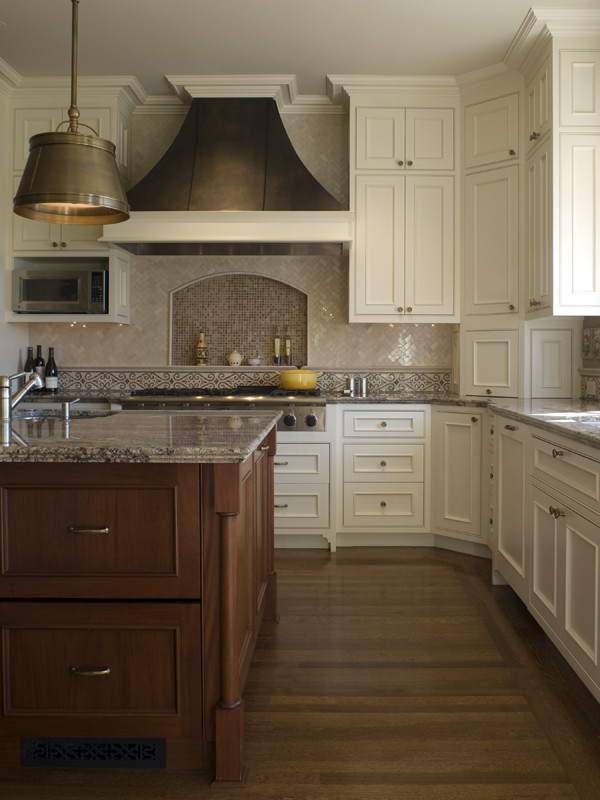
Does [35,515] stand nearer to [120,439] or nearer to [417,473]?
[120,439]

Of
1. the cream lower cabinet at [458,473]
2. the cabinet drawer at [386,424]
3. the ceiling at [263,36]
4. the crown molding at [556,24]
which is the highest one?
the ceiling at [263,36]

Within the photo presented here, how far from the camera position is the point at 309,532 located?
4094 mm

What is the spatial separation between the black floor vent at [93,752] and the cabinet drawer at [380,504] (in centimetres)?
243

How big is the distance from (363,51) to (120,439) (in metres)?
3.10

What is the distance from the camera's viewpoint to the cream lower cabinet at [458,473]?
3.89m

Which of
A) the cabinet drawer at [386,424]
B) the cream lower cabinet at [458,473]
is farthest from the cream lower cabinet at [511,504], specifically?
the cabinet drawer at [386,424]

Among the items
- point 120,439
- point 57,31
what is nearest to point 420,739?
point 120,439

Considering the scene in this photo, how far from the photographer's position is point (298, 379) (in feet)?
14.0

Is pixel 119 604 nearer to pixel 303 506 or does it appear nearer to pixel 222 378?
pixel 303 506

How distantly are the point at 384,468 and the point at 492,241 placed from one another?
1524mm

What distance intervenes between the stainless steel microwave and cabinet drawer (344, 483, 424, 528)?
201cm

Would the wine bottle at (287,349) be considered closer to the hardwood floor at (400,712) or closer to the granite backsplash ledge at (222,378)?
the granite backsplash ledge at (222,378)

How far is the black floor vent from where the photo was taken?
1826 millimetres

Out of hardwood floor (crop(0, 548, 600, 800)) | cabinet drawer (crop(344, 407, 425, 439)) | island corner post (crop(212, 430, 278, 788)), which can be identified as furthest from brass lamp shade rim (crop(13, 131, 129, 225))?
cabinet drawer (crop(344, 407, 425, 439))
